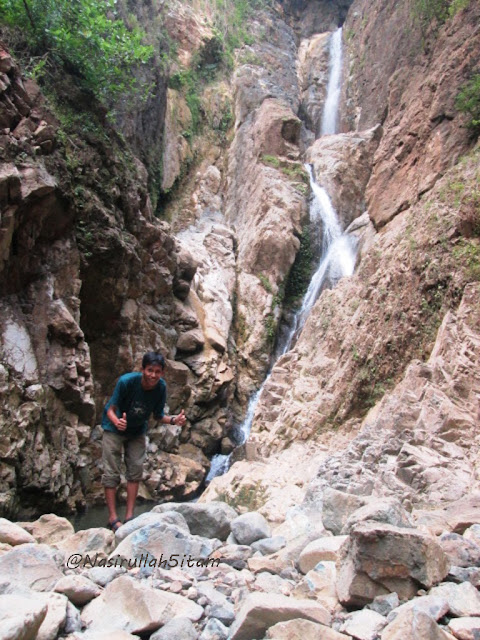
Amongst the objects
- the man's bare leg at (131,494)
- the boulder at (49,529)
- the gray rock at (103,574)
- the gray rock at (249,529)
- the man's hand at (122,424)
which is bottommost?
the boulder at (49,529)

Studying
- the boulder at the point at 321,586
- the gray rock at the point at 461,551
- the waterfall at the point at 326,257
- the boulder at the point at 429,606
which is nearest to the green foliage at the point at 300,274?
the waterfall at the point at 326,257

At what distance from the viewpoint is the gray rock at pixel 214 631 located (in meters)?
2.14

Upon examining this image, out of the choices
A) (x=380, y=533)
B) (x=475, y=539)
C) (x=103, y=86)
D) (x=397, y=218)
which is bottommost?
(x=475, y=539)

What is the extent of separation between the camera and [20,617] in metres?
1.84

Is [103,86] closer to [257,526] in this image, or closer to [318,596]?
[257,526]

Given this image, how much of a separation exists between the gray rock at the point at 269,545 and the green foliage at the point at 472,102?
382 inches

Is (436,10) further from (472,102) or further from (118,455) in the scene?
(118,455)

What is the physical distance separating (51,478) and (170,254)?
7.80 m

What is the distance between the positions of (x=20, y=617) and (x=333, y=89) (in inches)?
1267

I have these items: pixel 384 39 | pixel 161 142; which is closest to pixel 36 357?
pixel 161 142

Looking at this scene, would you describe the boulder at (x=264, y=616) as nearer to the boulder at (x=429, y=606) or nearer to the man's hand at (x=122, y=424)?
the boulder at (x=429, y=606)

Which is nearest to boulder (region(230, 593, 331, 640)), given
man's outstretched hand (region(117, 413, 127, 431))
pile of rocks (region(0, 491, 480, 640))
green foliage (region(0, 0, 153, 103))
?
pile of rocks (region(0, 491, 480, 640))

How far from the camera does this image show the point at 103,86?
1046 centimetres

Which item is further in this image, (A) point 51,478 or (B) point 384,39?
(B) point 384,39
